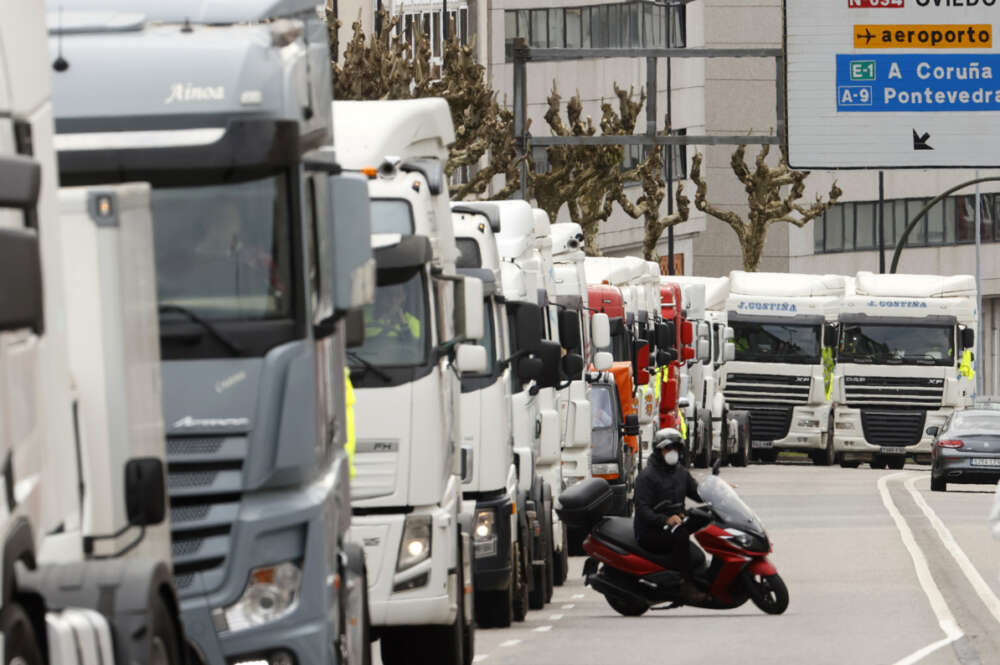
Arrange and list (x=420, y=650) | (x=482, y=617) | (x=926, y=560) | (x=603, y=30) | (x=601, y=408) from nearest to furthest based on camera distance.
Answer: (x=420, y=650)
(x=482, y=617)
(x=926, y=560)
(x=601, y=408)
(x=603, y=30)

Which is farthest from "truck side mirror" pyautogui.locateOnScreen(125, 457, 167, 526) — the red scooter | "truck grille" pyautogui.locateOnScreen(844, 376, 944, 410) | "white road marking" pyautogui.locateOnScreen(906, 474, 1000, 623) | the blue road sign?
"truck grille" pyautogui.locateOnScreen(844, 376, 944, 410)

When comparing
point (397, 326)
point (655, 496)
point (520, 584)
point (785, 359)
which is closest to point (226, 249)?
point (397, 326)

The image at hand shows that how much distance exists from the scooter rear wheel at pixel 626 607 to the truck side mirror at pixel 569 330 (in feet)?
9.38

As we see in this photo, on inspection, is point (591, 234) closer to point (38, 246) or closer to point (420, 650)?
point (420, 650)

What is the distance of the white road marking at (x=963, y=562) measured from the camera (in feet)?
69.0

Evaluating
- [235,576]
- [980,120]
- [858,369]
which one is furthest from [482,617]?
[858,369]

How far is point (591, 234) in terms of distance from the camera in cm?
6338

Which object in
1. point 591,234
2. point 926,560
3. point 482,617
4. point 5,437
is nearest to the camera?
point 5,437

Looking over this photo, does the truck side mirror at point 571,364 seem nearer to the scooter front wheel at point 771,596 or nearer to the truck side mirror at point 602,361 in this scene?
the scooter front wheel at point 771,596

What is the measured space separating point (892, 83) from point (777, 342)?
16.6 m

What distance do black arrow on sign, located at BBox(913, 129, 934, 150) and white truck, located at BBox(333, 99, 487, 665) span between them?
24.7 meters

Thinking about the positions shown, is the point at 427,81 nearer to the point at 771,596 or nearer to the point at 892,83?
the point at 892,83

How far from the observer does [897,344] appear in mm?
52875

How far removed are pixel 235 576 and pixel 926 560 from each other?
55.9 feet
